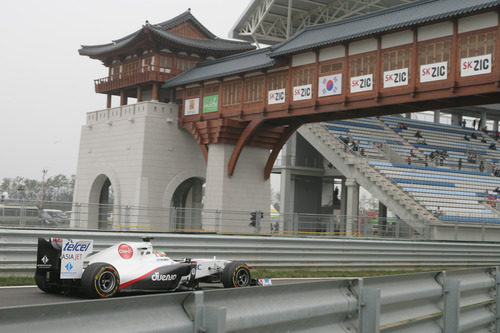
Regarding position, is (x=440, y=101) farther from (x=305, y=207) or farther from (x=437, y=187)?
(x=305, y=207)

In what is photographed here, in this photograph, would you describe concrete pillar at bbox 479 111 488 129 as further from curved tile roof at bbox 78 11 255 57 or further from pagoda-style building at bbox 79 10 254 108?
pagoda-style building at bbox 79 10 254 108

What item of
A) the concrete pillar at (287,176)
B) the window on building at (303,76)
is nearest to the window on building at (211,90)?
the window on building at (303,76)

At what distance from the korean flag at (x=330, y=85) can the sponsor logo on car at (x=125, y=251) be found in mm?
17533

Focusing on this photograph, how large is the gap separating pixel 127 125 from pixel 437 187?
18397 mm

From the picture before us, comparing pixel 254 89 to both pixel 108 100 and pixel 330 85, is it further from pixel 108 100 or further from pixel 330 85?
pixel 108 100

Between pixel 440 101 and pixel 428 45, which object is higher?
pixel 428 45

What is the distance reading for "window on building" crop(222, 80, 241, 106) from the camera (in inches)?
1298

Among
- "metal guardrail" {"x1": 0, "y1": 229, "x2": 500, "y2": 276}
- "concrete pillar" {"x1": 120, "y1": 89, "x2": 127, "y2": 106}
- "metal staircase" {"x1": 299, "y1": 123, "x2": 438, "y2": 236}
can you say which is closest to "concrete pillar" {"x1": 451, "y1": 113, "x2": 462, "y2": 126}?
"metal staircase" {"x1": 299, "y1": 123, "x2": 438, "y2": 236}

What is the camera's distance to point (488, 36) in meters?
22.0

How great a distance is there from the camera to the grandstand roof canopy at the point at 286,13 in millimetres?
47713

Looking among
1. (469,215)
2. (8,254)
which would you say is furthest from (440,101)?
(8,254)

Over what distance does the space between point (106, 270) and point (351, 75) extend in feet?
60.6

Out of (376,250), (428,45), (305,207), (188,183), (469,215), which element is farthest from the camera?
(305,207)

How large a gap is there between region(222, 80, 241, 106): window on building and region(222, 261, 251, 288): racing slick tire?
2109 centimetres
